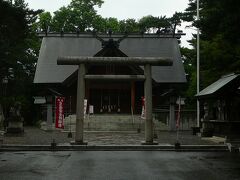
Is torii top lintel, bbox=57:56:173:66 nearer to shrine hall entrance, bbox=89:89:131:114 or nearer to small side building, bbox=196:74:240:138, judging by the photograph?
small side building, bbox=196:74:240:138

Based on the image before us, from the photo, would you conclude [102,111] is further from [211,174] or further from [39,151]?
[211,174]

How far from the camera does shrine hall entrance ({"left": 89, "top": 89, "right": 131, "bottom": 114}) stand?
44.1 m

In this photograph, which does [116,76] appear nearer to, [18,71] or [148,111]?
[148,111]

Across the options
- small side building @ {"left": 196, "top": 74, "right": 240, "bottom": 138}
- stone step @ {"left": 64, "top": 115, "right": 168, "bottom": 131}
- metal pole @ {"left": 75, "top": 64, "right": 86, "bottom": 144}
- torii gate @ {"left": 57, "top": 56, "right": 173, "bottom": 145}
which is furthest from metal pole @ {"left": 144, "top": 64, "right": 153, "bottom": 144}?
stone step @ {"left": 64, "top": 115, "right": 168, "bottom": 131}

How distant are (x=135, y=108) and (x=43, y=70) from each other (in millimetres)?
10240

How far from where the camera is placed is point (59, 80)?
143 feet

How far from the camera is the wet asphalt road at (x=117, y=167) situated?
418 inches

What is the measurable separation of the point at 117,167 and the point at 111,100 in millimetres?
32185

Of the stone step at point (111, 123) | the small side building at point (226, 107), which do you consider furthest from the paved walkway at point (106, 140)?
the stone step at point (111, 123)

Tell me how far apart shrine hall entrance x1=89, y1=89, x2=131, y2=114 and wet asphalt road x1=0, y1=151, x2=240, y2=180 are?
28.4m

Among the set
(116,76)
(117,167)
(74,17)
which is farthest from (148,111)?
(74,17)


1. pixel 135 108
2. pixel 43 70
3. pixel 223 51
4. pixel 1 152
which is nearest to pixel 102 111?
pixel 135 108

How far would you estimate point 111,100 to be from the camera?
44.5m

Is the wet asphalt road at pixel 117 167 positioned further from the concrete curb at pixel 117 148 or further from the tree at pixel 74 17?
the tree at pixel 74 17
